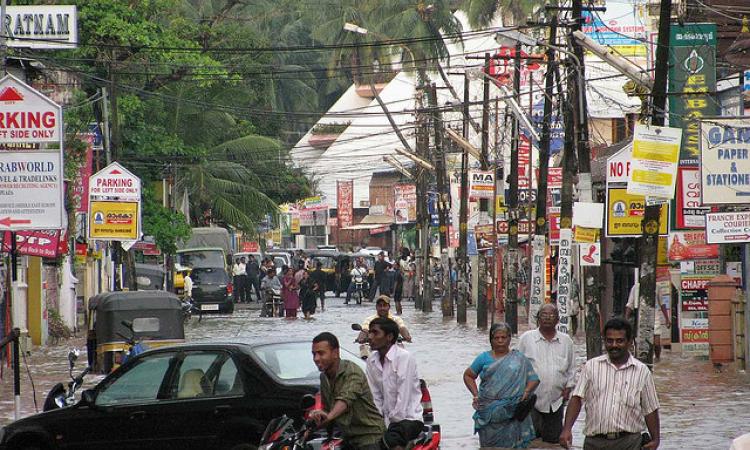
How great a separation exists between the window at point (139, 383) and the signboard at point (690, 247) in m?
16.7

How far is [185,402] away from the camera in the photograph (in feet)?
39.9

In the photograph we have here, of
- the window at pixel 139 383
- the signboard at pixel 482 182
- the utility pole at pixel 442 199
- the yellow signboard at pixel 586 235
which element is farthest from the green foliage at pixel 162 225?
the window at pixel 139 383

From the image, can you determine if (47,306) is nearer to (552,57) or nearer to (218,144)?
(552,57)

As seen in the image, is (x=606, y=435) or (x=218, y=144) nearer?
(x=606, y=435)

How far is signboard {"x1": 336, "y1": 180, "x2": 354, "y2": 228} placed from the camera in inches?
3492

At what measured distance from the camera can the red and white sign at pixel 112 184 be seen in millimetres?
32688

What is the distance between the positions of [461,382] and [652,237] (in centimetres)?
527

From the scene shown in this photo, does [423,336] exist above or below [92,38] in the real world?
below

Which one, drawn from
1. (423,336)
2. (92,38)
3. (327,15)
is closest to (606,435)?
(423,336)

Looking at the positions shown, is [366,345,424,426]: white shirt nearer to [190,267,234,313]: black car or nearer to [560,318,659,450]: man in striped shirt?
[560,318,659,450]: man in striped shirt

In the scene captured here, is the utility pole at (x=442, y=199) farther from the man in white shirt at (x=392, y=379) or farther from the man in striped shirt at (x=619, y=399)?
the man in striped shirt at (x=619, y=399)

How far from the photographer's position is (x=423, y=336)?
3669 cm

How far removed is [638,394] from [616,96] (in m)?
40.2

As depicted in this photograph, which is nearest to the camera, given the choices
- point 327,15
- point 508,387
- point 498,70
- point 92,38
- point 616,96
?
point 508,387
